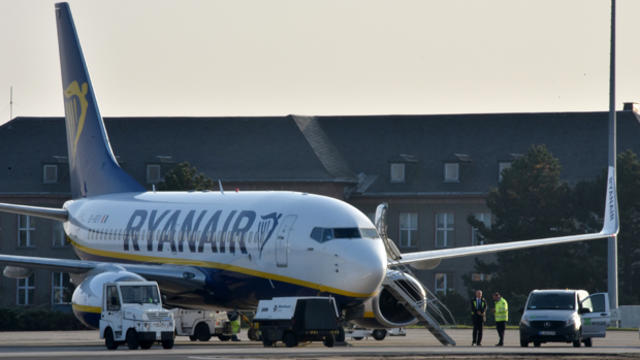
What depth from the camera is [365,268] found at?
40.4 meters

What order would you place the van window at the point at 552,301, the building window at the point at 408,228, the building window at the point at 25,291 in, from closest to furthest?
the van window at the point at 552,301, the building window at the point at 25,291, the building window at the point at 408,228

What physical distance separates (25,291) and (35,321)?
34918 mm

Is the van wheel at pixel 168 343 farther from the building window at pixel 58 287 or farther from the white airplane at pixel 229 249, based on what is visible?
the building window at pixel 58 287

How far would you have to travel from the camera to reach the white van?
42844 millimetres

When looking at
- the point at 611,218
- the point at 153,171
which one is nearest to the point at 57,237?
the point at 153,171

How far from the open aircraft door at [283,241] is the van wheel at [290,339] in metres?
2.75

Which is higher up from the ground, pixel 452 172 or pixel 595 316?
pixel 452 172

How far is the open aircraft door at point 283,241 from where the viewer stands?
4225 cm

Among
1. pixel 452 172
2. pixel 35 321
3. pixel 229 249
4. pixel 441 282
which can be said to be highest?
pixel 452 172

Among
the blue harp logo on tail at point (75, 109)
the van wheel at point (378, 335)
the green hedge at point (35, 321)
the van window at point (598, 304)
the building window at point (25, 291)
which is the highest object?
the blue harp logo on tail at point (75, 109)

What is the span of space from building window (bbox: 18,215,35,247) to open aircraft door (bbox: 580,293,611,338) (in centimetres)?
6315

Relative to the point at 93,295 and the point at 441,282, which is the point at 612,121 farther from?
the point at 441,282

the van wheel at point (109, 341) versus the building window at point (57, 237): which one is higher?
the building window at point (57, 237)

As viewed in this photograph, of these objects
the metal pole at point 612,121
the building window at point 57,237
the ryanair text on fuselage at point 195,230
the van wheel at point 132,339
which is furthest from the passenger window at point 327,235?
the building window at point 57,237
